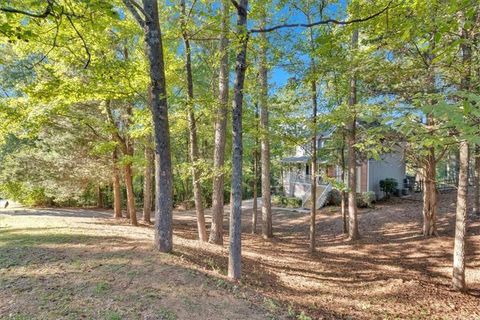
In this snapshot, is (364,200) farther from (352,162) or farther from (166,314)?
(166,314)

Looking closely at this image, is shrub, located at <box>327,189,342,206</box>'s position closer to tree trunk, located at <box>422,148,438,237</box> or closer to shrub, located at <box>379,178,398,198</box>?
shrub, located at <box>379,178,398,198</box>

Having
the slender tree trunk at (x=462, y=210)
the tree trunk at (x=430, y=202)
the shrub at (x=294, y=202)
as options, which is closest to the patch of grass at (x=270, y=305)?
the slender tree trunk at (x=462, y=210)

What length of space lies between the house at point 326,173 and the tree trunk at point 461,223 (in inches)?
398

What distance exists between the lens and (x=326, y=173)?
66.9 feet

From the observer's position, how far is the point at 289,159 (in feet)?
75.0

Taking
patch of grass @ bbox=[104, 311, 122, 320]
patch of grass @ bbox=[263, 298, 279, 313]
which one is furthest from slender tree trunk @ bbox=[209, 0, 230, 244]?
patch of grass @ bbox=[104, 311, 122, 320]

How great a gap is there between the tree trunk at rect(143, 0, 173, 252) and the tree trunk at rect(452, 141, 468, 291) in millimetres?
6146

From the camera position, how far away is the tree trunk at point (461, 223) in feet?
20.8

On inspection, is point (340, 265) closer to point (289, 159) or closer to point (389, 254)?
point (389, 254)

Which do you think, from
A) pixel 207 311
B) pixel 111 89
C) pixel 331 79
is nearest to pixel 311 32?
pixel 331 79

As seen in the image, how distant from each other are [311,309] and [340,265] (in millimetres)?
4043

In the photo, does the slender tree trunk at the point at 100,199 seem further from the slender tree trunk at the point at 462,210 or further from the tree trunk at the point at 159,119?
the slender tree trunk at the point at 462,210

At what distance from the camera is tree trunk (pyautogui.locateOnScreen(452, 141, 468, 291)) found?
634 centimetres

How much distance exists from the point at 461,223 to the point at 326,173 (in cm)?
1409
